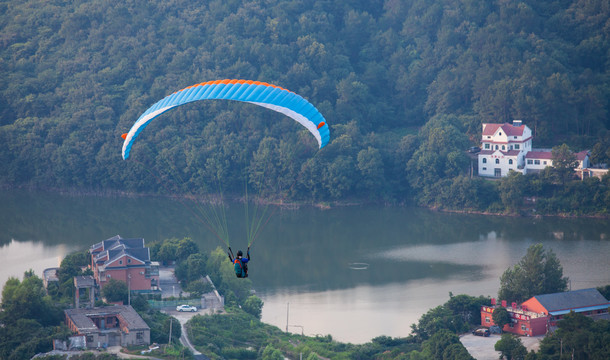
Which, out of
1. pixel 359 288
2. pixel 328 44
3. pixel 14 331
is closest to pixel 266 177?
pixel 328 44

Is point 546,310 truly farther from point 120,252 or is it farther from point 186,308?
point 120,252

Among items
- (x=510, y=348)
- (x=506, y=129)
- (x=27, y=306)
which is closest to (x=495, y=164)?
(x=506, y=129)

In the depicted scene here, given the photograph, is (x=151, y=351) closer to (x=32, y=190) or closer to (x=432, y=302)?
(x=432, y=302)

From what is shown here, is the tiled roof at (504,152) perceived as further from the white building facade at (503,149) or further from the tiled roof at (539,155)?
the tiled roof at (539,155)

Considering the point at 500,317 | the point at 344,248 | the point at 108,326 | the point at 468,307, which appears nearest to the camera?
the point at 108,326

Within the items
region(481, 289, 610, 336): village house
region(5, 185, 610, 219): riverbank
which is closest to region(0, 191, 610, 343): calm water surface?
region(5, 185, 610, 219): riverbank

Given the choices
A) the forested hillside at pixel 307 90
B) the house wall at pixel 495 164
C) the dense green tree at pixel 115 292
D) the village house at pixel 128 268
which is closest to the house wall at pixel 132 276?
the village house at pixel 128 268
